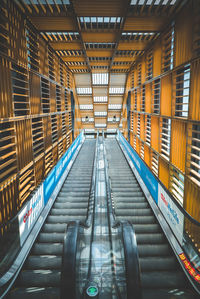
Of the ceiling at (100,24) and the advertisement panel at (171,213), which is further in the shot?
the ceiling at (100,24)

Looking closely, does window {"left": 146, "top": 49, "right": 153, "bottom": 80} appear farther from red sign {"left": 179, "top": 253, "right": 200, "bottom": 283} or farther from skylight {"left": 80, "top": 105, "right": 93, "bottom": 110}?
skylight {"left": 80, "top": 105, "right": 93, "bottom": 110}

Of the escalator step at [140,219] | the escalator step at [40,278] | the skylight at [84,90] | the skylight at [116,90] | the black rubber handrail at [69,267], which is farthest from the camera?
the skylight at [84,90]

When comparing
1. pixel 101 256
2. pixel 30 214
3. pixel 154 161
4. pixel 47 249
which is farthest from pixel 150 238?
pixel 154 161

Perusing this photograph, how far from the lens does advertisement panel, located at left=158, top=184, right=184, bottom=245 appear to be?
441cm

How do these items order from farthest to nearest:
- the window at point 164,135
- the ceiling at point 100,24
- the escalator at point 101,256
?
the window at point 164,135, the ceiling at point 100,24, the escalator at point 101,256

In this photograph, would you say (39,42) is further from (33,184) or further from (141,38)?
(33,184)

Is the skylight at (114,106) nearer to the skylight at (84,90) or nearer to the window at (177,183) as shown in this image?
the skylight at (84,90)

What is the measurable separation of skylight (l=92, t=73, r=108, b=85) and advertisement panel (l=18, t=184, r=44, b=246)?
1315cm

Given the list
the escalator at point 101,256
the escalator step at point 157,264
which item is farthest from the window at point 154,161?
the escalator step at point 157,264

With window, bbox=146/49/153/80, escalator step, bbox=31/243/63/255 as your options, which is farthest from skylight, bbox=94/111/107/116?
escalator step, bbox=31/243/63/255

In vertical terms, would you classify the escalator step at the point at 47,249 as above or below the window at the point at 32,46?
below

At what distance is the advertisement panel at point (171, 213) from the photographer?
4.41 m

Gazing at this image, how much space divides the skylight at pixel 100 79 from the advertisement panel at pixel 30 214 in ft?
43.1

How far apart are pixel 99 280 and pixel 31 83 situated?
6.13 m
